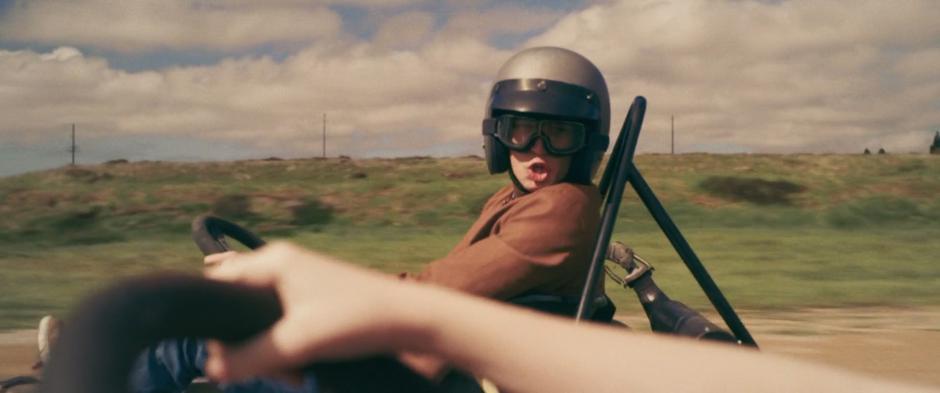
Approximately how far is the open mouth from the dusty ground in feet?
11.0

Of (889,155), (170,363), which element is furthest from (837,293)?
(889,155)

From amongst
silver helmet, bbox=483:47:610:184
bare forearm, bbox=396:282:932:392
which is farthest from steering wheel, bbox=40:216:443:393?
silver helmet, bbox=483:47:610:184

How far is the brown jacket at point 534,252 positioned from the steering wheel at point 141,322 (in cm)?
137

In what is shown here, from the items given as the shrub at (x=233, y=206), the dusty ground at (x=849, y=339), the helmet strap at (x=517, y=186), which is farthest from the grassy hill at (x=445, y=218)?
the helmet strap at (x=517, y=186)

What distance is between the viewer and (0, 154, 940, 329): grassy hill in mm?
14109

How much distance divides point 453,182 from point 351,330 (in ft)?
109

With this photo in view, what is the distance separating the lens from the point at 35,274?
604 inches

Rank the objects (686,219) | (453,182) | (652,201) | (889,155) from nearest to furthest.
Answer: (652,201) → (686,219) → (453,182) → (889,155)

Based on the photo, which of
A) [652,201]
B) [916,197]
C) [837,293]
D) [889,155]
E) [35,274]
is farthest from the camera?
[889,155]

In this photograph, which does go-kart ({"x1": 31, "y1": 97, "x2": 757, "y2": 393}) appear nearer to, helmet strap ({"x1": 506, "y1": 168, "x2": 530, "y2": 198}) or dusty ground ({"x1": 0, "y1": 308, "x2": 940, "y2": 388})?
helmet strap ({"x1": 506, "y1": 168, "x2": 530, "y2": 198})

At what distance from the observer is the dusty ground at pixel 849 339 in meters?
6.52

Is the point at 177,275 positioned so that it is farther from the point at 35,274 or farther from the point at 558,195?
the point at 35,274

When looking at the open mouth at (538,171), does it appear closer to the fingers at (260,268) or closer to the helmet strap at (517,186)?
the helmet strap at (517,186)

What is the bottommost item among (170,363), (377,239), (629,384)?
(377,239)
